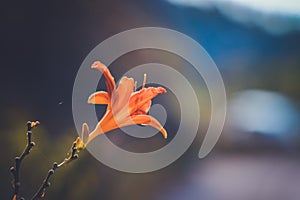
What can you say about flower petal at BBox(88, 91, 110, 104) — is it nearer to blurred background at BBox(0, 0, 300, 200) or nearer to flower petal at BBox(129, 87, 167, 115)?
flower petal at BBox(129, 87, 167, 115)

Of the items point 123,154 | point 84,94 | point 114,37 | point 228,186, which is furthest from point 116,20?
point 228,186

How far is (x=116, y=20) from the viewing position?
1.00 metres

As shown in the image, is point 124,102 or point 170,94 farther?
point 170,94

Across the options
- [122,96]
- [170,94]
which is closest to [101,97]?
[122,96]

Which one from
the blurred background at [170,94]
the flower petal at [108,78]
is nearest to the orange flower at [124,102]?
the flower petal at [108,78]

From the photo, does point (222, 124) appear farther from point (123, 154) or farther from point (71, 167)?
point (71, 167)

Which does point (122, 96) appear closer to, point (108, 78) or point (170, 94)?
point (108, 78)

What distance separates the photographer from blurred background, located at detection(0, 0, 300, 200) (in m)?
0.86

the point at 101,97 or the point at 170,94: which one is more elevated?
the point at 170,94

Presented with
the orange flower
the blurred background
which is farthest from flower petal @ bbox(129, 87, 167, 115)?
the blurred background

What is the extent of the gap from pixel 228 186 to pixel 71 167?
20.9 inches

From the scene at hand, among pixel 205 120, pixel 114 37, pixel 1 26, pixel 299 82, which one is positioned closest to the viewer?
pixel 1 26

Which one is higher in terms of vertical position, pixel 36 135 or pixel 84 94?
pixel 84 94

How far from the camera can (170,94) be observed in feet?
3.49
